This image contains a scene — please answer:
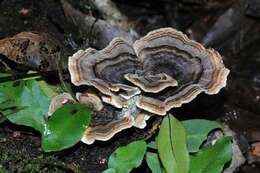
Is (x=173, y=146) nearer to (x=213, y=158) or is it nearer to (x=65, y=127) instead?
(x=213, y=158)

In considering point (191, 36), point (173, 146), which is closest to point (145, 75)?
point (173, 146)

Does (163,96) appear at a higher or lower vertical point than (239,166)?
higher

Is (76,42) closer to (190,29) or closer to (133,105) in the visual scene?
(133,105)

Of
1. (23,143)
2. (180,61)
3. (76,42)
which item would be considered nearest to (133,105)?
(180,61)

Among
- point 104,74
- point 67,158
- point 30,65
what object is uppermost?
point 104,74

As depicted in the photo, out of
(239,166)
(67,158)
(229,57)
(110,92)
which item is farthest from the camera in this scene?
(229,57)

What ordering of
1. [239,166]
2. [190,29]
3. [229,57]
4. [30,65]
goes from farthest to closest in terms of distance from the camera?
[190,29], [229,57], [239,166], [30,65]

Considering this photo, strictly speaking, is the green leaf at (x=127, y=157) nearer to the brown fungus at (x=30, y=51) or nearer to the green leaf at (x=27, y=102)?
the green leaf at (x=27, y=102)
